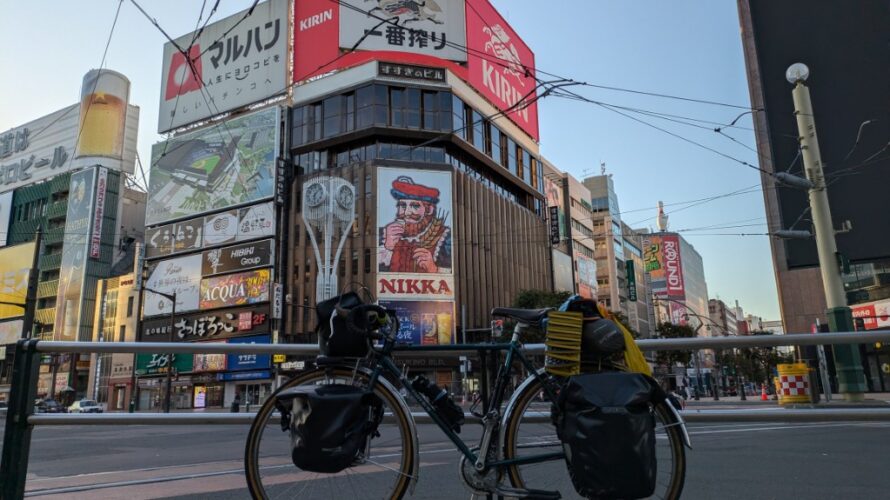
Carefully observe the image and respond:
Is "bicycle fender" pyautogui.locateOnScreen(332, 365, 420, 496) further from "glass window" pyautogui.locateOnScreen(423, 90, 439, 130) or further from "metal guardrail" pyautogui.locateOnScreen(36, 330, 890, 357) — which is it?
"glass window" pyautogui.locateOnScreen(423, 90, 439, 130)

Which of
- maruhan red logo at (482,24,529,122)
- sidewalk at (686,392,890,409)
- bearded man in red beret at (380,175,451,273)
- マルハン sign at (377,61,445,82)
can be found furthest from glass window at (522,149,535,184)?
sidewalk at (686,392,890,409)

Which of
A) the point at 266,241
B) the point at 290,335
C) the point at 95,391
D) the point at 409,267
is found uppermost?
the point at 266,241

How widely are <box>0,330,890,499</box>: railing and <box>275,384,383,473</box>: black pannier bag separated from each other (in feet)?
1.12

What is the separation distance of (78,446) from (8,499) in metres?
7.61

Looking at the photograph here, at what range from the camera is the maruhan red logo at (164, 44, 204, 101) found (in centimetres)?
6047

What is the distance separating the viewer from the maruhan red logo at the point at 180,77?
60469mm

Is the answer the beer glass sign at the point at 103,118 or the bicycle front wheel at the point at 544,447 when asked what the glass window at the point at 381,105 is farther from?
the bicycle front wheel at the point at 544,447

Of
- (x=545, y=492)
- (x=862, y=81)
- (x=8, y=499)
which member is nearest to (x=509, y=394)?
(x=545, y=492)

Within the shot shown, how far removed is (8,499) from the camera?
316 cm

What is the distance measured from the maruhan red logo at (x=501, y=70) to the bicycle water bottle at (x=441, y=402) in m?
54.9

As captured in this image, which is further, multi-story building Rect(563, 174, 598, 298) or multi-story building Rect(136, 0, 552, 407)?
multi-story building Rect(563, 174, 598, 298)

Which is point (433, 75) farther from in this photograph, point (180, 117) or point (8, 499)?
point (8, 499)

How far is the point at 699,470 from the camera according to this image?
4883mm

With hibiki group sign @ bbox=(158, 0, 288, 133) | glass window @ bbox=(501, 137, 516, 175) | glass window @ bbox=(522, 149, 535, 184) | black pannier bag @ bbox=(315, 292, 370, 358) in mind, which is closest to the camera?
black pannier bag @ bbox=(315, 292, 370, 358)
